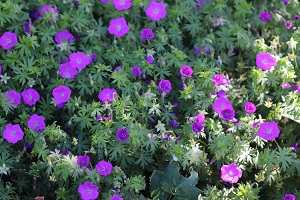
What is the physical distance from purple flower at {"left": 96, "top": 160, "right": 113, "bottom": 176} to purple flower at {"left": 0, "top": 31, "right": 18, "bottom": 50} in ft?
3.74

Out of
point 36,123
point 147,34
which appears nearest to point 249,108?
point 147,34

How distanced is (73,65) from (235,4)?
4.72 feet

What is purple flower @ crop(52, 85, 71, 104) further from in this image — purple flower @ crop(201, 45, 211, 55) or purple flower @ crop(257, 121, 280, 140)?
purple flower @ crop(257, 121, 280, 140)

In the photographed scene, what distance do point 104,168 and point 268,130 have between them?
1.02 meters

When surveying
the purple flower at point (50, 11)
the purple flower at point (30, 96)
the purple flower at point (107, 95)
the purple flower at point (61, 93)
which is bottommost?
the purple flower at point (30, 96)

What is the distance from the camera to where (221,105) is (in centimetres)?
318

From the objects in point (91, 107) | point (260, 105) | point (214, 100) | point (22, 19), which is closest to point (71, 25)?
point (22, 19)

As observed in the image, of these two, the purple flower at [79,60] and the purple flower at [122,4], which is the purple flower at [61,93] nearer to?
the purple flower at [79,60]

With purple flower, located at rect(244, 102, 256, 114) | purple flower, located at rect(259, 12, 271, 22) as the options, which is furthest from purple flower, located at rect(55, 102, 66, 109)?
purple flower, located at rect(259, 12, 271, 22)

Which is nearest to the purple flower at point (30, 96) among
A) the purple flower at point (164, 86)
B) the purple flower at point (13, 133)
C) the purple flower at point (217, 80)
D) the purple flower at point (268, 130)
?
the purple flower at point (13, 133)

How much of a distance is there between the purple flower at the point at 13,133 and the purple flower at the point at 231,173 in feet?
4.06

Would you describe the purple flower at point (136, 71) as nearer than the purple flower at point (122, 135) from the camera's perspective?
No

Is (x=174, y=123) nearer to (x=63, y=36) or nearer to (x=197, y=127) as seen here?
(x=197, y=127)

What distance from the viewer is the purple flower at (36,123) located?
313 cm
